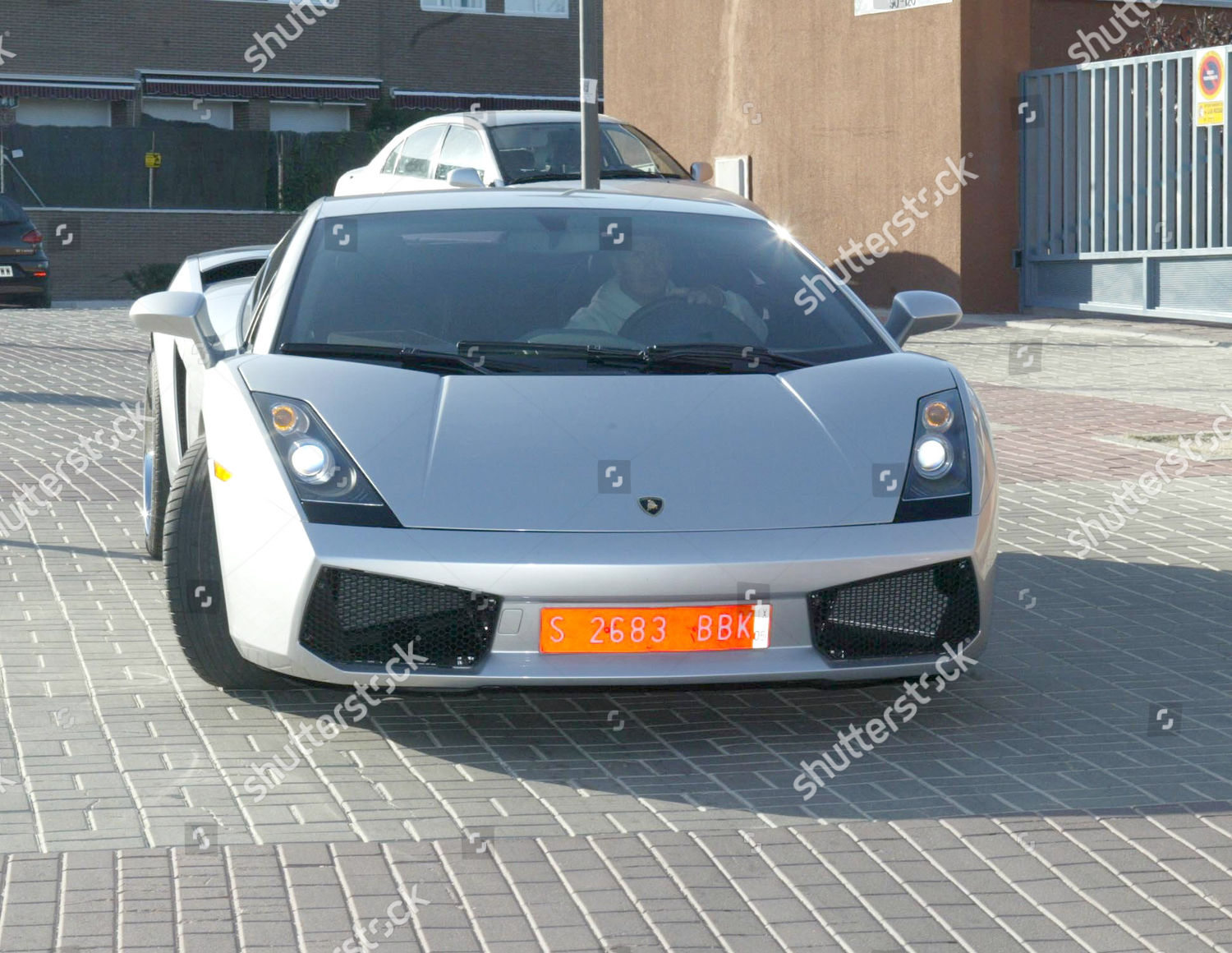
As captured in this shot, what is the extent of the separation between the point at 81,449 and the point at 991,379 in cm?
679

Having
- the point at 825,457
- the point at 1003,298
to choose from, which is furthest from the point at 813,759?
the point at 1003,298

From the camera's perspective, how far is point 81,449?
33.3 feet

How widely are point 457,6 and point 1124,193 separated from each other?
25.0m

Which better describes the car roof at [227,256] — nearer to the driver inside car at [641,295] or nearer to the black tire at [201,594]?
the driver inside car at [641,295]

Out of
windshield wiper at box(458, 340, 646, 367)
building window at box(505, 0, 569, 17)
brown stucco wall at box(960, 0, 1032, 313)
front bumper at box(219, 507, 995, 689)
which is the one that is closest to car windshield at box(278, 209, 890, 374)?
windshield wiper at box(458, 340, 646, 367)

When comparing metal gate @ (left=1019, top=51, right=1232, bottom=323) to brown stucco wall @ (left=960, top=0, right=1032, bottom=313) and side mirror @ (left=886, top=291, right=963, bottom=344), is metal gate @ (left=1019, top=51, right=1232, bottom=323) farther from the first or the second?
side mirror @ (left=886, top=291, right=963, bottom=344)

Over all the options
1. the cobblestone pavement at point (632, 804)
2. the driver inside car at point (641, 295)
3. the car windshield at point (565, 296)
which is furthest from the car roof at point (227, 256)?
the driver inside car at point (641, 295)

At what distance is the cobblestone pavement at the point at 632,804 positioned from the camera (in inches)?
137

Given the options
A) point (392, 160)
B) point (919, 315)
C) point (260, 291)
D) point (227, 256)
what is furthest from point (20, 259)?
point (919, 315)

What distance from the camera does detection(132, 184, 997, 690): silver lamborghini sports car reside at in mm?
4355

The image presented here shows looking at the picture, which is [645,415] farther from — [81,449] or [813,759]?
[81,449]

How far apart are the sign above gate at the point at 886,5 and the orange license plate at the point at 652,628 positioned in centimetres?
1482

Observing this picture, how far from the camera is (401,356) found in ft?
16.6

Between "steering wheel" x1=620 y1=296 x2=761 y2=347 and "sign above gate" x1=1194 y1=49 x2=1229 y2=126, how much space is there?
12.0 metres
